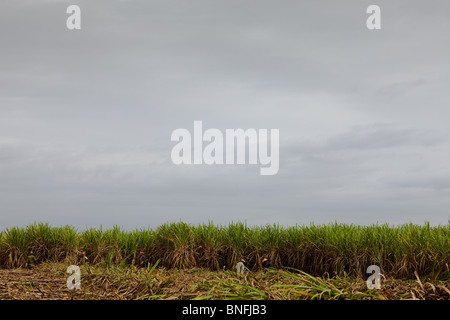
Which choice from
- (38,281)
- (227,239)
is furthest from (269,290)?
(227,239)

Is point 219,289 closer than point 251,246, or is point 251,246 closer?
point 219,289

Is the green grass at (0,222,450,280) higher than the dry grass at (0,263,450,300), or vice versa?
the dry grass at (0,263,450,300)

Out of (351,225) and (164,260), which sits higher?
(351,225)

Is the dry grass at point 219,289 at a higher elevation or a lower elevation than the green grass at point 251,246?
higher

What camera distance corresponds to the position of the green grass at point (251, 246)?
1106cm

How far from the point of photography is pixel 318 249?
1232 cm

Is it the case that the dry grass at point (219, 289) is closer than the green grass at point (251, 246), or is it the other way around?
the dry grass at point (219, 289)

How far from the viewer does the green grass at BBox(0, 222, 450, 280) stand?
11.1m

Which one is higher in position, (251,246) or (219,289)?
(219,289)

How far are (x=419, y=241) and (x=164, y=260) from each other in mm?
7406

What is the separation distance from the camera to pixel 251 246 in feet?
42.9
